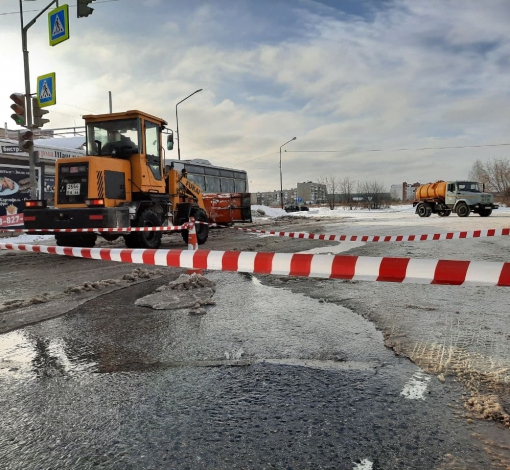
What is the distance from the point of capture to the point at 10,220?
17703 millimetres

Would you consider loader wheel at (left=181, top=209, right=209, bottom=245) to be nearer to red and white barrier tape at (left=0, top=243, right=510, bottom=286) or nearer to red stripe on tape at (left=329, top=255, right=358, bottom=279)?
red and white barrier tape at (left=0, top=243, right=510, bottom=286)

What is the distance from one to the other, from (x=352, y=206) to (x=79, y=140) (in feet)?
164

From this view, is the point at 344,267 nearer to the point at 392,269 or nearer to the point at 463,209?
the point at 392,269

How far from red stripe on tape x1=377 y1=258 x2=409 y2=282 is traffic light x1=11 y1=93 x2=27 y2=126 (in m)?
13.3

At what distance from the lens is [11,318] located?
4867mm

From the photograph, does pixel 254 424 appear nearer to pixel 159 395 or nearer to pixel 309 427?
pixel 309 427

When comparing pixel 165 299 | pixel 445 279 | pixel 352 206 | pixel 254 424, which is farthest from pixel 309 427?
pixel 352 206

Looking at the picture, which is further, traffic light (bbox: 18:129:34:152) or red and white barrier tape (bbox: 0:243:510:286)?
traffic light (bbox: 18:129:34:152)

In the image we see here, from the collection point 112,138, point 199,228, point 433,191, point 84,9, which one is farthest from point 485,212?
point 84,9

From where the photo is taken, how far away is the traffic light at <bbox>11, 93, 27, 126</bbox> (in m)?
13.0

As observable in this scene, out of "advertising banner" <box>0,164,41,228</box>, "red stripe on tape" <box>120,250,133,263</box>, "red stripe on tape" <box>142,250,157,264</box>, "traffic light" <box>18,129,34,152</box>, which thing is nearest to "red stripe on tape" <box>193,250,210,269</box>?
"red stripe on tape" <box>142,250,157,264</box>

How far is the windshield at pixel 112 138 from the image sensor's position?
11.1 meters

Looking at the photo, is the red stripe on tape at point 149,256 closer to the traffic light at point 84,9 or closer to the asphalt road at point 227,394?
the asphalt road at point 227,394

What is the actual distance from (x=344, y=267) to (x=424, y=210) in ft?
106
